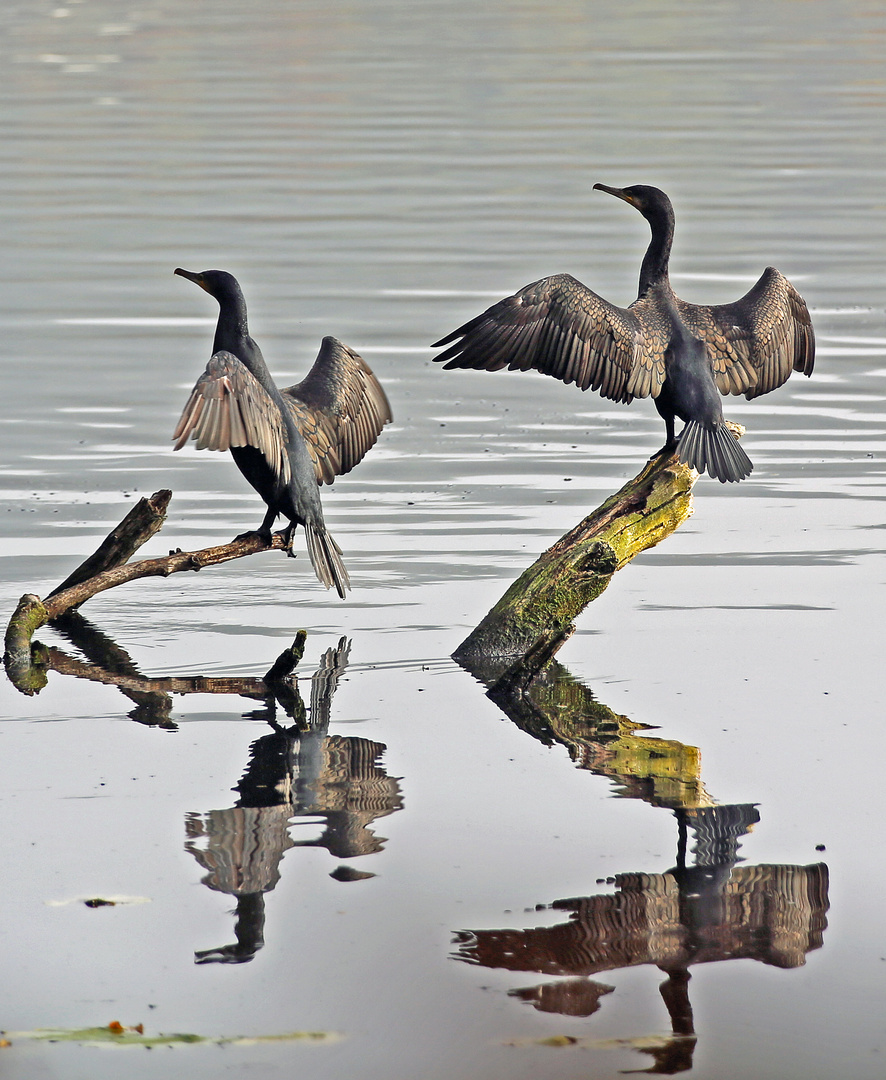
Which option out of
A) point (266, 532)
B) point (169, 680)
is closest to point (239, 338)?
point (266, 532)

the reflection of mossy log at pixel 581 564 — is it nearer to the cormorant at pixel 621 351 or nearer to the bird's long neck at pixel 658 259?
the cormorant at pixel 621 351

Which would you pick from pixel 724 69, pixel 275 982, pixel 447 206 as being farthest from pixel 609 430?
pixel 724 69

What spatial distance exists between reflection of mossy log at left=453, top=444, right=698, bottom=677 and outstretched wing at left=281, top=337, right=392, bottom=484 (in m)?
1.18

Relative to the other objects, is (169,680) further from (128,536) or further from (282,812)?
(282,812)

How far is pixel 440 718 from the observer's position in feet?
23.5

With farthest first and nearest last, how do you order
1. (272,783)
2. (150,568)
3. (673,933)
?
(150,568), (272,783), (673,933)

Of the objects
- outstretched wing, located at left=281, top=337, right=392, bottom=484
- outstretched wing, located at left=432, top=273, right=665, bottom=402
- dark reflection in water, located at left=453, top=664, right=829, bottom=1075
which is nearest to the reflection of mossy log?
outstretched wing, located at left=432, top=273, right=665, bottom=402

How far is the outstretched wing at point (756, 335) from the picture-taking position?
28.6ft

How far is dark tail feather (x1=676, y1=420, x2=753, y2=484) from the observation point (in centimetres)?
796

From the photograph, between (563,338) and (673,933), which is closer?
(673,933)

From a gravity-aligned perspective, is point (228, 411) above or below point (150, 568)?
above

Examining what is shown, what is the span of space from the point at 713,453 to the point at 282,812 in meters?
2.94

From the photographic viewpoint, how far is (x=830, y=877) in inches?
220

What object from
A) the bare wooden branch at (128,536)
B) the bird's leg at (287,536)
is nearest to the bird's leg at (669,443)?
the bird's leg at (287,536)
